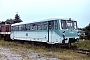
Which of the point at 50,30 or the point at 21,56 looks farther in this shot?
the point at 50,30

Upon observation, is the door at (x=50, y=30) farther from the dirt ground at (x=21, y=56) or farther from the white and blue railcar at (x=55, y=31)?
the dirt ground at (x=21, y=56)

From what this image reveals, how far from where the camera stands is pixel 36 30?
20.5m

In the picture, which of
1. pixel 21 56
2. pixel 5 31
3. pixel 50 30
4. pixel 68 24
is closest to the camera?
pixel 21 56

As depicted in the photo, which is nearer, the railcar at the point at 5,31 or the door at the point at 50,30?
the door at the point at 50,30

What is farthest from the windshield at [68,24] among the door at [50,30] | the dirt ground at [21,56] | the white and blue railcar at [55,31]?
the dirt ground at [21,56]

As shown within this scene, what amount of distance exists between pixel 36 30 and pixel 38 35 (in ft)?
2.20

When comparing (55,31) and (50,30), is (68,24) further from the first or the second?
(50,30)

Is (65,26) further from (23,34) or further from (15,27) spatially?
(15,27)

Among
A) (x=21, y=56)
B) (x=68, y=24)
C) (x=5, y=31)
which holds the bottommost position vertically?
(x=21, y=56)

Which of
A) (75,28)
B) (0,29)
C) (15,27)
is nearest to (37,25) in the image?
(75,28)

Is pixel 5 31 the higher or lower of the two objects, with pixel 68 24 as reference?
lower

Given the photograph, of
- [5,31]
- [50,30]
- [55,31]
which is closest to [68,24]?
[55,31]

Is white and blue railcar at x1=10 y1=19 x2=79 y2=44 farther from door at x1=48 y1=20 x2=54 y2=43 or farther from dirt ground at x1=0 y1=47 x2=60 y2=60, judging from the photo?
dirt ground at x1=0 y1=47 x2=60 y2=60

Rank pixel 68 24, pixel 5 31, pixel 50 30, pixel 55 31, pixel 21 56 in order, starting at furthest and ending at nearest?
1. pixel 5 31
2. pixel 50 30
3. pixel 68 24
4. pixel 55 31
5. pixel 21 56
